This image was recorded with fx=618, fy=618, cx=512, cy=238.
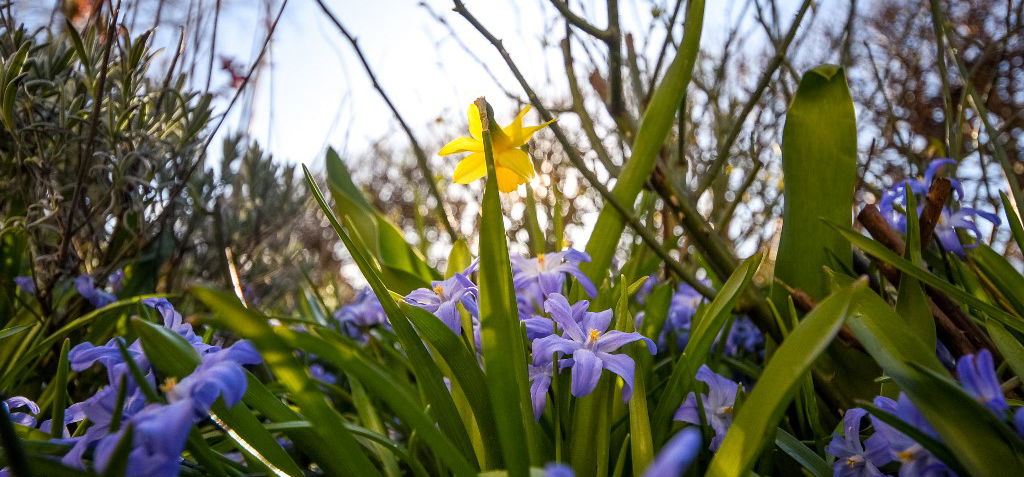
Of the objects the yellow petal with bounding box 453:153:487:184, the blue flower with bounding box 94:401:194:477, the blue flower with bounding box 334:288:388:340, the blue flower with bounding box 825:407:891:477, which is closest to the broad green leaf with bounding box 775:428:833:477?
the blue flower with bounding box 825:407:891:477

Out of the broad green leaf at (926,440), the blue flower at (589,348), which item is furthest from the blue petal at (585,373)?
the broad green leaf at (926,440)

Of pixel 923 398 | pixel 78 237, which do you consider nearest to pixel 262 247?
pixel 78 237

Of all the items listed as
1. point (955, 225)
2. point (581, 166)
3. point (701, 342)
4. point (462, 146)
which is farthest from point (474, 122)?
point (955, 225)

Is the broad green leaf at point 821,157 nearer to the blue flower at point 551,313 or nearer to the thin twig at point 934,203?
the thin twig at point 934,203

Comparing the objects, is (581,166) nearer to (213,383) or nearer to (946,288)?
(946,288)

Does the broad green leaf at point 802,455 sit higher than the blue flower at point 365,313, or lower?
higher
